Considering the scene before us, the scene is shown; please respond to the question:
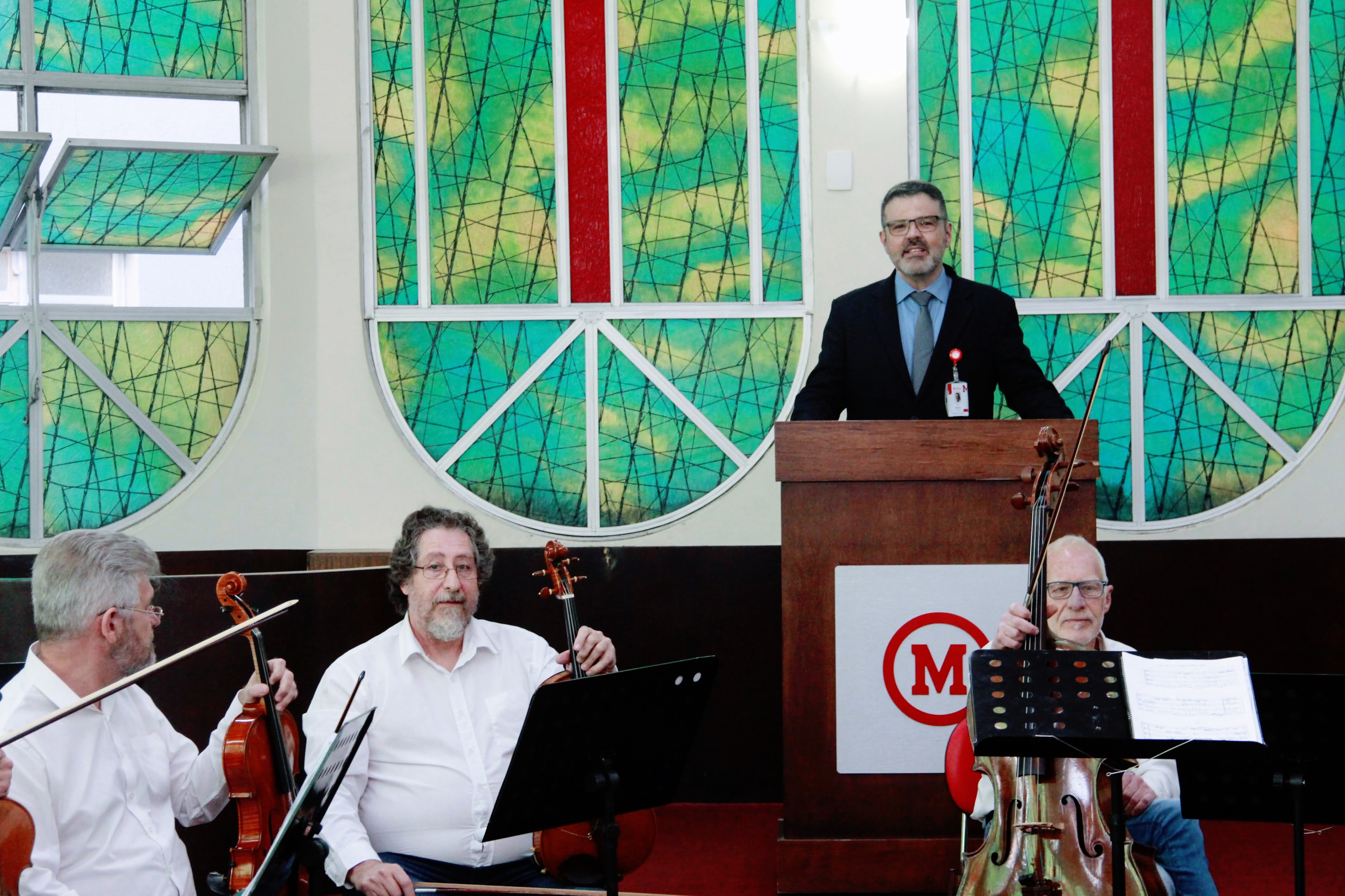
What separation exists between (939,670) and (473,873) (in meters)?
1.23

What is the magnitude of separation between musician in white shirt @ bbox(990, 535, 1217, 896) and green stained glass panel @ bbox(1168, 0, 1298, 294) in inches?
103

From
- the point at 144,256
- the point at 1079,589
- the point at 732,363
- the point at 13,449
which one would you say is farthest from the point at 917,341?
the point at 13,449

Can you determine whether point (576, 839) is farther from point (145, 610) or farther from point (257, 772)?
point (145, 610)

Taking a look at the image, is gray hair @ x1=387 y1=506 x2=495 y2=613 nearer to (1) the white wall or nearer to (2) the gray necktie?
(2) the gray necktie

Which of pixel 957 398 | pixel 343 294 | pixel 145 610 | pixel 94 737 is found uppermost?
pixel 343 294

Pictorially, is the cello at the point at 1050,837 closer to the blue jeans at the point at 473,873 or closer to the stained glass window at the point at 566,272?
the blue jeans at the point at 473,873

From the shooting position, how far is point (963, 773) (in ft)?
9.44

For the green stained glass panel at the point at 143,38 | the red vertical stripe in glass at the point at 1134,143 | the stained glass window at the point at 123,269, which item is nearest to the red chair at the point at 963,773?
the red vertical stripe in glass at the point at 1134,143

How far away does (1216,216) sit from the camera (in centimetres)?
526

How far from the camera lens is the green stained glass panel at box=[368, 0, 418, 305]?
5.26 m

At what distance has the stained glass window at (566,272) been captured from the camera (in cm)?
527

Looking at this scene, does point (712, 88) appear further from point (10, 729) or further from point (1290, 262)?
point (10, 729)

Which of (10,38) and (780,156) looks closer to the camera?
(10,38)

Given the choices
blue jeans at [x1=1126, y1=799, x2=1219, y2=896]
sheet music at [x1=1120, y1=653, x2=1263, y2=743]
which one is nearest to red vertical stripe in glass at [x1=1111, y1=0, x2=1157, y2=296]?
blue jeans at [x1=1126, y1=799, x2=1219, y2=896]
